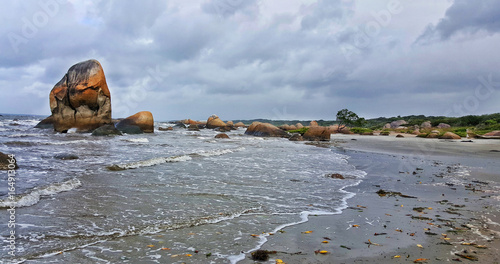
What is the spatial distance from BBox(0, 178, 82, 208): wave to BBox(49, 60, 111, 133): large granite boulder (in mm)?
19622

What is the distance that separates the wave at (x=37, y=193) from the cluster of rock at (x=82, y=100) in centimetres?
1791

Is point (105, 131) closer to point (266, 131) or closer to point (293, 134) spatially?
point (266, 131)

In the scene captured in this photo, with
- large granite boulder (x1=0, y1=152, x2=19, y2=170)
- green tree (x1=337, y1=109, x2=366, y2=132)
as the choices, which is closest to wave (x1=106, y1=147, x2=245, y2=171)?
large granite boulder (x1=0, y1=152, x2=19, y2=170)

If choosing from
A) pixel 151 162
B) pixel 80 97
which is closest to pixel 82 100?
pixel 80 97

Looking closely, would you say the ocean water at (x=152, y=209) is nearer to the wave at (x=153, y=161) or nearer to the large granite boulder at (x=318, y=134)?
the wave at (x=153, y=161)

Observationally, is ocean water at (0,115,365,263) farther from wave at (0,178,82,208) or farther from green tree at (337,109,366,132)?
green tree at (337,109,366,132)

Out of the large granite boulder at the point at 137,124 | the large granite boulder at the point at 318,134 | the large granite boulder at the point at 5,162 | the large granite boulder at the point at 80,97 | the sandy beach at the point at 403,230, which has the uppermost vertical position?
the large granite boulder at the point at 80,97

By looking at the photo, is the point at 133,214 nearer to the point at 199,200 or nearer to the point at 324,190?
the point at 199,200

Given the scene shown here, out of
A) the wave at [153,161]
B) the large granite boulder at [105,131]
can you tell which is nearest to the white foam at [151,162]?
the wave at [153,161]

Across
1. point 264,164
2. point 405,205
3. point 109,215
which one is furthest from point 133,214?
point 264,164

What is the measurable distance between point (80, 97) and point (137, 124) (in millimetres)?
6187

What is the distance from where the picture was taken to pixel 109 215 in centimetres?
489

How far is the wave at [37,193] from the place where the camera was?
5203 mm

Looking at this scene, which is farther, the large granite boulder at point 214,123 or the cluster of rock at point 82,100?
the large granite boulder at point 214,123
